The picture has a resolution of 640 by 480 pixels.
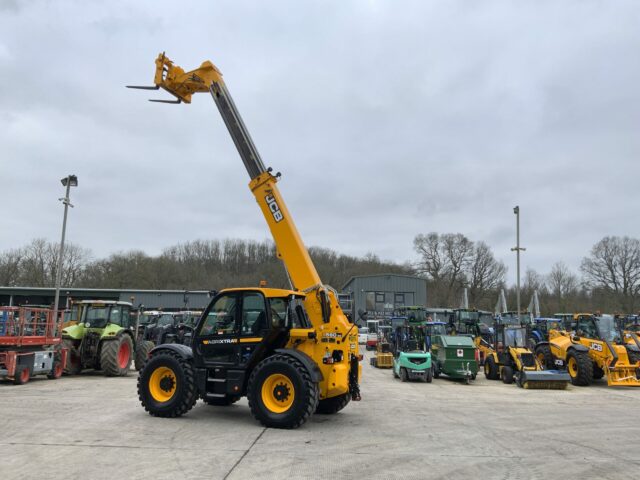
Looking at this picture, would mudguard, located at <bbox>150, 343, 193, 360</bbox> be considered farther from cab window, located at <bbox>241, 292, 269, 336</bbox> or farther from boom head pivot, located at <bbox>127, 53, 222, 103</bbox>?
boom head pivot, located at <bbox>127, 53, 222, 103</bbox>

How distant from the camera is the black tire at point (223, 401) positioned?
8.81 m

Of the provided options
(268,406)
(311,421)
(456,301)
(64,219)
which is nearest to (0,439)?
(268,406)

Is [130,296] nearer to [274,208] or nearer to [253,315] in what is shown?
[274,208]

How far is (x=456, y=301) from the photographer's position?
67.6 meters

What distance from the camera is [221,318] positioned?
8797 millimetres

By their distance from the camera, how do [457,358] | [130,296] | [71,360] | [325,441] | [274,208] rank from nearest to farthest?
[325,441] → [274,208] → [71,360] → [457,358] → [130,296]

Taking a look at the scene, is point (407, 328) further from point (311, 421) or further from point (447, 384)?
point (311, 421)

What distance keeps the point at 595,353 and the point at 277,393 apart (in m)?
12.9

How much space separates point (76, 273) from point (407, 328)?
58.7 meters

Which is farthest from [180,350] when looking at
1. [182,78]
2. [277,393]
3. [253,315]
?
[182,78]

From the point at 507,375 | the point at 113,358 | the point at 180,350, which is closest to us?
the point at 180,350

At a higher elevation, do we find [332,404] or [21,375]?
[332,404]

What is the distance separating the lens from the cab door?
8.62 metres

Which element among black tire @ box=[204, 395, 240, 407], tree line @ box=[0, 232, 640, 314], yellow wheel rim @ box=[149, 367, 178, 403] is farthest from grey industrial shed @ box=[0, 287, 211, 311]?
yellow wheel rim @ box=[149, 367, 178, 403]
